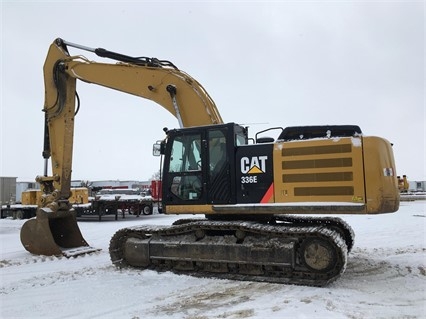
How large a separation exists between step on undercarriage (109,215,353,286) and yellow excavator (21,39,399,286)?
2 centimetres

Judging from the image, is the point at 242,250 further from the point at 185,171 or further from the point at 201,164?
the point at 185,171

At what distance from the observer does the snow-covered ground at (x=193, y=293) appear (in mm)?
5152

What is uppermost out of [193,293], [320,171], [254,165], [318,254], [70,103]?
[70,103]

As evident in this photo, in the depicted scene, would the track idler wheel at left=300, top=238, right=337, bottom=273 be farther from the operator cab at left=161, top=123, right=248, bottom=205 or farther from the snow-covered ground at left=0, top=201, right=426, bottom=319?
the operator cab at left=161, top=123, right=248, bottom=205

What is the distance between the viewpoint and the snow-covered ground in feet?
16.9

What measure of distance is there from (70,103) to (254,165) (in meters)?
5.38

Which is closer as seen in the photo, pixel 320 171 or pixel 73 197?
pixel 320 171

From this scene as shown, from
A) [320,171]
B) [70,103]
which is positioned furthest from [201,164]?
[70,103]

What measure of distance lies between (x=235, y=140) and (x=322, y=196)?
1.84m

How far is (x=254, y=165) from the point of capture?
7258mm

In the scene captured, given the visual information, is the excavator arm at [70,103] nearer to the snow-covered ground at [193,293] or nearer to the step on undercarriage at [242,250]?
the snow-covered ground at [193,293]

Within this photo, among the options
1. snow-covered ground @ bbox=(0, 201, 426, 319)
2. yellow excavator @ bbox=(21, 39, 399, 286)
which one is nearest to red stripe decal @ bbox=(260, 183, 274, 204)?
yellow excavator @ bbox=(21, 39, 399, 286)

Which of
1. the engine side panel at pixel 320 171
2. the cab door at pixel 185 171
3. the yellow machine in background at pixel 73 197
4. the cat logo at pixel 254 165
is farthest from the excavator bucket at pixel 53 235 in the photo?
the yellow machine in background at pixel 73 197

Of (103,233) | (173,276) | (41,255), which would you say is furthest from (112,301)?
(103,233)
